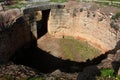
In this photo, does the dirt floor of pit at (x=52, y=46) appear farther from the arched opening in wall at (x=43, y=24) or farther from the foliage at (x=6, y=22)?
the foliage at (x=6, y=22)

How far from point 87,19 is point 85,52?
7.99 ft

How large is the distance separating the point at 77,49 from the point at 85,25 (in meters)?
1.89

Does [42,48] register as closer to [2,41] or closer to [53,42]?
[53,42]

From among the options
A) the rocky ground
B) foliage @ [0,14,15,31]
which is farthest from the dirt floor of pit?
the rocky ground

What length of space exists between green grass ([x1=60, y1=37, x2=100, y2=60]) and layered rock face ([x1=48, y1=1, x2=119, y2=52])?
0.39 meters

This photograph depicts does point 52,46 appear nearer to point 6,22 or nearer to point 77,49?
point 77,49

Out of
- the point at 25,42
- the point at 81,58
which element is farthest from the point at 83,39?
the point at 25,42

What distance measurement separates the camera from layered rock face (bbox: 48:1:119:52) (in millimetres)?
16359

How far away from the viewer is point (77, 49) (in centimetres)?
1742

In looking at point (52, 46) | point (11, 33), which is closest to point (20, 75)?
point (11, 33)

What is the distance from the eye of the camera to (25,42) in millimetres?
17797

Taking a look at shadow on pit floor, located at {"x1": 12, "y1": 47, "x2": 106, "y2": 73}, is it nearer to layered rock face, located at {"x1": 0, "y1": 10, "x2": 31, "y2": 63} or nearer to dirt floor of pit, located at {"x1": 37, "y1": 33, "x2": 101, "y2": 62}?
dirt floor of pit, located at {"x1": 37, "y1": 33, "x2": 101, "y2": 62}

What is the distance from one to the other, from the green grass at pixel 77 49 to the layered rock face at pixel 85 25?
15.5 inches

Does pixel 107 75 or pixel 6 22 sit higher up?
pixel 6 22
